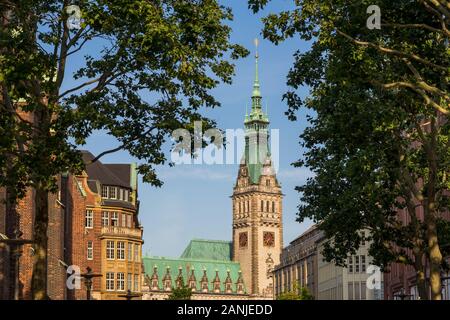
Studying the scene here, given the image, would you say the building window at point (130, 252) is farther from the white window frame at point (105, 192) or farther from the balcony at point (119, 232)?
the white window frame at point (105, 192)

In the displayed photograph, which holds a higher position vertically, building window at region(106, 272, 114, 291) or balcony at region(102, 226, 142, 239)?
balcony at region(102, 226, 142, 239)

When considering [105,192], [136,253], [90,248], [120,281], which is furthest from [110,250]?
[90,248]

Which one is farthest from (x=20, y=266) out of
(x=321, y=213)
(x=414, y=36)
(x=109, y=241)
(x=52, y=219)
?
(x=109, y=241)

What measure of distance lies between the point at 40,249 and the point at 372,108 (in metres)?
13.2

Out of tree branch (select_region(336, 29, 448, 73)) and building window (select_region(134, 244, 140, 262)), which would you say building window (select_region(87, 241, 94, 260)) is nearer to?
building window (select_region(134, 244, 140, 262))

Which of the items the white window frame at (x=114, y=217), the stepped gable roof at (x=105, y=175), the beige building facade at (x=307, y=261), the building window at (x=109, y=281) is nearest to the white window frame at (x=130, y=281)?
the building window at (x=109, y=281)

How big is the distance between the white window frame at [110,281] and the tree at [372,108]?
70.2 meters

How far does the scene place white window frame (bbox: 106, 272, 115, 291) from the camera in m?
120

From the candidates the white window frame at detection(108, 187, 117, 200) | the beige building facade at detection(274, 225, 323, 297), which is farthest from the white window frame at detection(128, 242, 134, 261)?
the beige building facade at detection(274, 225, 323, 297)

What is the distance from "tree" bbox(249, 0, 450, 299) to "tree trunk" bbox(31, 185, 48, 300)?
822cm

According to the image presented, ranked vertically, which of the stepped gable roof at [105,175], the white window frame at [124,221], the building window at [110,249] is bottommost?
the building window at [110,249]

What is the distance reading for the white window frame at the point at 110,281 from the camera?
119906mm

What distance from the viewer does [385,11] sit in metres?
32.0

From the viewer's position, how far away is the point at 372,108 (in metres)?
37.4
